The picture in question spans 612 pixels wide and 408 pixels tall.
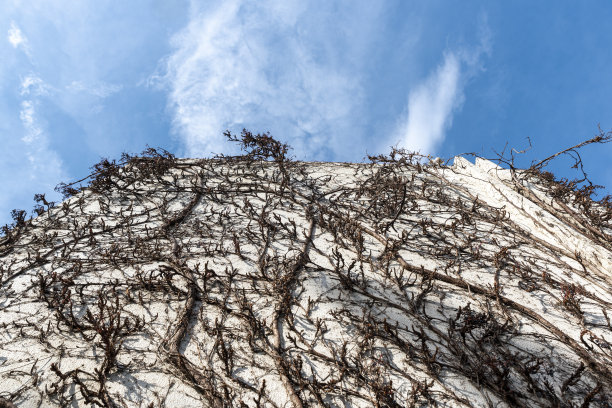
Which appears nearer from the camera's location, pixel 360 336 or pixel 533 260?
pixel 360 336

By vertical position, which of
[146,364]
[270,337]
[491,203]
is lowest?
[146,364]

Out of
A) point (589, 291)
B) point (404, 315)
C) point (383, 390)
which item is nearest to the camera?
point (383, 390)

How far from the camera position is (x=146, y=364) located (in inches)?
104

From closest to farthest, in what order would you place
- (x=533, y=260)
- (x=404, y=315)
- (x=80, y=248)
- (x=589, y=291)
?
(x=404, y=315), (x=589, y=291), (x=533, y=260), (x=80, y=248)

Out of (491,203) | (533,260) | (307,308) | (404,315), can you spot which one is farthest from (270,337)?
(491,203)

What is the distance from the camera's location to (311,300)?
336 centimetres

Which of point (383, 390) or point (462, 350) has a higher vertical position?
point (462, 350)

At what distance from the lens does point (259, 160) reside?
7.66 meters

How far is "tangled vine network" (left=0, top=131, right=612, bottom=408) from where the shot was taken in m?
2.48

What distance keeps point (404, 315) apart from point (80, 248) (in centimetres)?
417

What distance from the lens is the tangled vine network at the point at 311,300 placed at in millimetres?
2477

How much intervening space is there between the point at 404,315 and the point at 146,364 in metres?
2.26

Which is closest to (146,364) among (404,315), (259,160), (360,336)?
(360,336)

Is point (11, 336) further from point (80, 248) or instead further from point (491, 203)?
point (491, 203)
